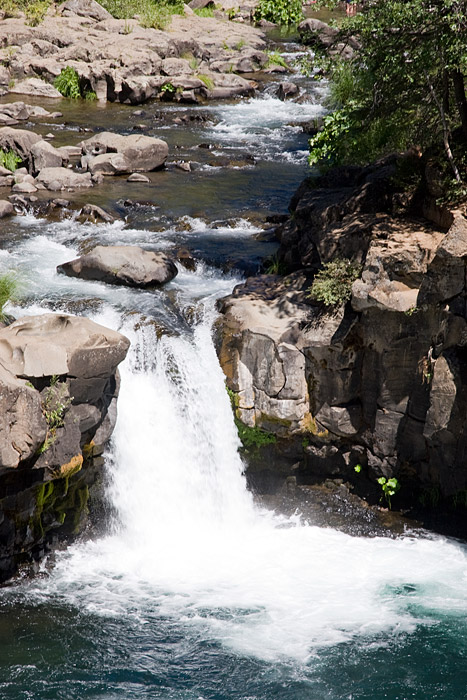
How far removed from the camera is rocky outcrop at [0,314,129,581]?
31.7 feet

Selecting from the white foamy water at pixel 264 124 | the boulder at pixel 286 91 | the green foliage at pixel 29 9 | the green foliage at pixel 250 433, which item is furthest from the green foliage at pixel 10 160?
the green foliage at pixel 29 9

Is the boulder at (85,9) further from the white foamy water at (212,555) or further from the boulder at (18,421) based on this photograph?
the boulder at (18,421)

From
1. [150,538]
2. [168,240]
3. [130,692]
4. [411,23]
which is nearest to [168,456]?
[150,538]

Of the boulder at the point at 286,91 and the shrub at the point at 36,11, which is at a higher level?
the shrub at the point at 36,11

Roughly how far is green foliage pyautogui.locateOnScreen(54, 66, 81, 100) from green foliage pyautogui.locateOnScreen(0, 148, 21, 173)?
10.4 metres

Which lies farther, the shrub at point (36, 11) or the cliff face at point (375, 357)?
the shrub at point (36, 11)

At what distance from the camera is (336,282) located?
40.4ft

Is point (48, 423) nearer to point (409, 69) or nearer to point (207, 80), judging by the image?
point (409, 69)

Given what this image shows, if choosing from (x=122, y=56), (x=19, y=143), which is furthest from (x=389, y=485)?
(x=122, y=56)

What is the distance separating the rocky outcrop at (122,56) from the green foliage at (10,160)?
9.81 meters

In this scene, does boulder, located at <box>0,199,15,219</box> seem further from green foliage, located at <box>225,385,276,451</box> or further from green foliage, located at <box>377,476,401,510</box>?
green foliage, located at <box>377,476,401,510</box>

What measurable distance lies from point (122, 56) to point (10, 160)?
1423cm

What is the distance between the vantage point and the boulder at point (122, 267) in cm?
1471

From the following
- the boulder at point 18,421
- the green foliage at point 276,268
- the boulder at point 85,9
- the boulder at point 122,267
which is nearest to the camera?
the boulder at point 18,421
